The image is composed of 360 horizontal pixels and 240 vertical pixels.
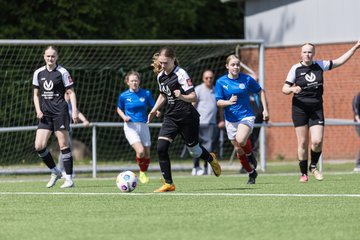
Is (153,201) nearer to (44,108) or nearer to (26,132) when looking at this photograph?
(44,108)

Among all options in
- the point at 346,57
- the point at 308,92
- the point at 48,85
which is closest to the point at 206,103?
the point at 308,92

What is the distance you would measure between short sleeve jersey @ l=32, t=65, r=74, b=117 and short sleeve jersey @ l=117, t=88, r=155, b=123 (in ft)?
8.99

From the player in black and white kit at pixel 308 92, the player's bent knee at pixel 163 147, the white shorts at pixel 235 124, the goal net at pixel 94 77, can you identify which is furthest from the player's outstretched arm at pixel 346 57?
the goal net at pixel 94 77

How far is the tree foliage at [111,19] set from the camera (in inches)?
1007

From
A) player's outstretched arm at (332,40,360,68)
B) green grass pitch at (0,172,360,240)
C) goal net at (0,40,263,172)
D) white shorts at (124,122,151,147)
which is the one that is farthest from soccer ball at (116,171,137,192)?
goal net at (0,40,263,172)

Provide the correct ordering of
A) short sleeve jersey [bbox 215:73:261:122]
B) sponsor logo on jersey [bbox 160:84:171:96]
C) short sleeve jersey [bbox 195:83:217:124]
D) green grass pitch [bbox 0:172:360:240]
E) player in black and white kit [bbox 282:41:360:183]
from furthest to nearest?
short sleeve jersey [bbox 195:83:217:124], short sleeve jersey [bbox 215:73:261:122], player in black and white kit [bbox 282:41:360:183], sponsor logo on jersey [bbox 160:84:171:96], green grass pitch [bbox 0:172:360:240]

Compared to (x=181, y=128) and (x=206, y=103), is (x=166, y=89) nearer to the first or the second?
(x=181, y=128)

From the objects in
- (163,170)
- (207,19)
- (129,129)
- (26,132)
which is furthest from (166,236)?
(207,19)

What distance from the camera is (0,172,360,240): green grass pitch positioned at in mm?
8539

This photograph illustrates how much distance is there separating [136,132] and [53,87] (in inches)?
116

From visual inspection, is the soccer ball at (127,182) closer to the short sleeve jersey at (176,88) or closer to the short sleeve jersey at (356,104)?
the short sleeve jersey at (176,88)

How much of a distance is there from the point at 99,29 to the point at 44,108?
12.5m

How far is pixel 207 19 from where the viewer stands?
31.6m

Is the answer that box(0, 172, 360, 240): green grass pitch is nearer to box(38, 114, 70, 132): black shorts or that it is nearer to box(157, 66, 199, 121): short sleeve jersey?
box(157, 66, 199, 121): short sleeve jersey
